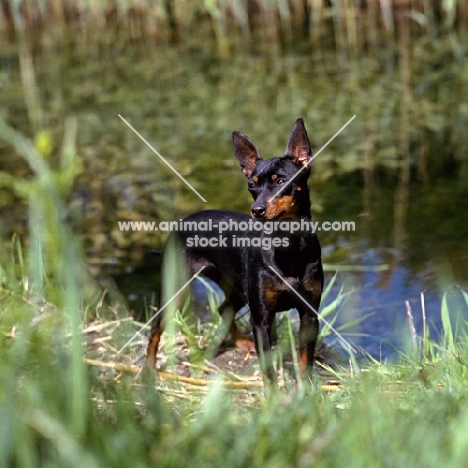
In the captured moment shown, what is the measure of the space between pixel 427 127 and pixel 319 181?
190 centimetres

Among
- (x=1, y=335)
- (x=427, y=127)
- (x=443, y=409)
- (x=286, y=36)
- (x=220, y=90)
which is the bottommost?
(x=443, y=409)

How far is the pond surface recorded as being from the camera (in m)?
5.84

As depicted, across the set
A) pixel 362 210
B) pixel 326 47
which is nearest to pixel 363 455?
pixel 362 210

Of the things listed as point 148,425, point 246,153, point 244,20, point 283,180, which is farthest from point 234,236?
point 244,20

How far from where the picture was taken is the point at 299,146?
403 cm

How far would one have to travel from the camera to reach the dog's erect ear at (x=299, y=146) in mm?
3973

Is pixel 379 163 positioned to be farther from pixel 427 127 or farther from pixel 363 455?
pixel 363 455

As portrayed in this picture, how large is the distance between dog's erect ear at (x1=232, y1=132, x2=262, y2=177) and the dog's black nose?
1.84 feet

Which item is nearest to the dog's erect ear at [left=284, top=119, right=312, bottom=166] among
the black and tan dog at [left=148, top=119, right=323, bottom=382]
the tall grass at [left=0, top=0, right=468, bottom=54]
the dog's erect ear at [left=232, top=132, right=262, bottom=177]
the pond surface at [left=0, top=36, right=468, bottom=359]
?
the black and tan dog at [left=148, top=119, right=323, bottom=382]

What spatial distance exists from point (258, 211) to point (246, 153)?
0.66 meters

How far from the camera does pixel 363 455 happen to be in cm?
214

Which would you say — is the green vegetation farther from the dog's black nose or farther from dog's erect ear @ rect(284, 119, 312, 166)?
dog's erect ear @ rect(284, 119, 312, 166)

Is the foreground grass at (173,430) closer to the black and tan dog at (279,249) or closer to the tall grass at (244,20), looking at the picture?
the black and tan dog at (279,249)

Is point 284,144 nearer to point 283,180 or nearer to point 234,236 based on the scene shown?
point 234,236
